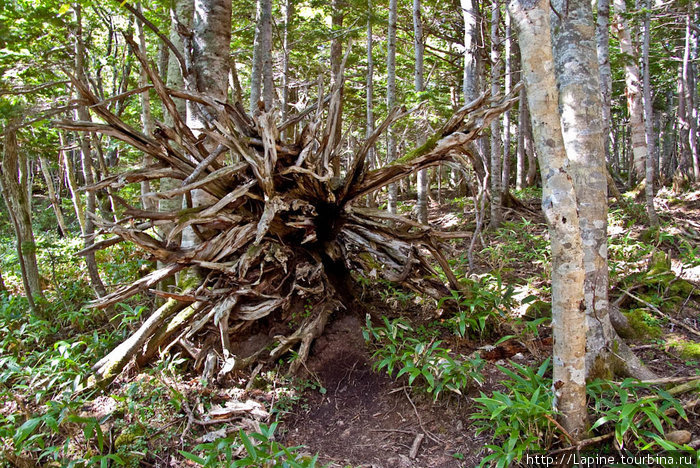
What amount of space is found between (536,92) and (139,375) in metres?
4.27

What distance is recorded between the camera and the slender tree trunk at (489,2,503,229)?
858cm

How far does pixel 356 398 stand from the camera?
12.4 ft

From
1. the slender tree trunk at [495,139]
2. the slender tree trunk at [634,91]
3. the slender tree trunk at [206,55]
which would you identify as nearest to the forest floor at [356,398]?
the slender tree trunk at [206,55]

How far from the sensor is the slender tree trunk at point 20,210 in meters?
5.36

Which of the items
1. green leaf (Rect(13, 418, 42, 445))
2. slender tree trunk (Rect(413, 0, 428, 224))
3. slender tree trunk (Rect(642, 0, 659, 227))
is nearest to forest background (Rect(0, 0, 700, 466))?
green leaf (Rect(13, 418, 42, 445))

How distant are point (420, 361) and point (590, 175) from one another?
2.19 meters

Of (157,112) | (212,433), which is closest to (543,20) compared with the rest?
(212,433)

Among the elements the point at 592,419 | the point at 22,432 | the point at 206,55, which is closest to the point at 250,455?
the point at 22,432

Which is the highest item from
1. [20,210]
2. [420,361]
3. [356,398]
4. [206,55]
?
[206,55]

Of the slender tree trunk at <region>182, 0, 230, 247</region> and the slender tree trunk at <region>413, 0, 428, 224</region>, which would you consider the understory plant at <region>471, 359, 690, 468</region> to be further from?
the slender tree trunk at <region>413, 0, 428, 224</region>

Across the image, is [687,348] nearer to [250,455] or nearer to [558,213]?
[558,213]

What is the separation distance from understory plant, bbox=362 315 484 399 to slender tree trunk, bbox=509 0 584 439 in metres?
0.80

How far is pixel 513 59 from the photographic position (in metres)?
14.0

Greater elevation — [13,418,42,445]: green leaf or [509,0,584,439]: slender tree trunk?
[509,0,584,439]: slender tree trunk
